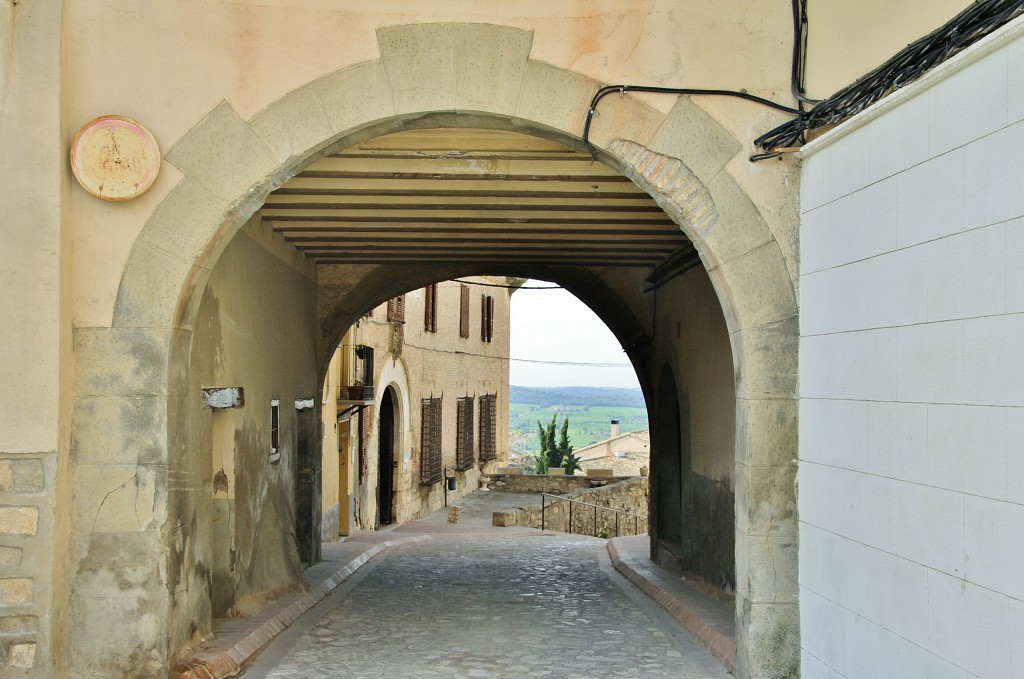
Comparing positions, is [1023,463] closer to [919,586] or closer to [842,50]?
[919,586]

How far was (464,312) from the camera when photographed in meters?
24.5

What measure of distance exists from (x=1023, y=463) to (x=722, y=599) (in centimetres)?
474

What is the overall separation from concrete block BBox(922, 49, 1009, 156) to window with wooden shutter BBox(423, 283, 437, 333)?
17.6m

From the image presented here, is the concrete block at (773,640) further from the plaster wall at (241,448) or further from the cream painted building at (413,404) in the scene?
the cream painted building at (413,404)

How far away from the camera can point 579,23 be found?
502 cm

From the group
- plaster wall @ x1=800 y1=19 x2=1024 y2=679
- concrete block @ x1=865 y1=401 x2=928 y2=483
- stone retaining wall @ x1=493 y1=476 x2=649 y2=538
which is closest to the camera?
plaster wall @ x1=800 y1=19 x2=1024 y2=679

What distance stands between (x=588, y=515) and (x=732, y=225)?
48.9 ft

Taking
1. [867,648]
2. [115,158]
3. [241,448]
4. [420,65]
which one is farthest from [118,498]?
[867,648]

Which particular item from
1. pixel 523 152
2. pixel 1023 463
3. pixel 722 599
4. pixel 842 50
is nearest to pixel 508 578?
pixel 722 599

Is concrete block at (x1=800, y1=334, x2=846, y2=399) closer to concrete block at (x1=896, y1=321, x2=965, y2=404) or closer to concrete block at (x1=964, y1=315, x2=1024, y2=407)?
concrete block at (x1=896, y1=321, x2=965, y2=404)

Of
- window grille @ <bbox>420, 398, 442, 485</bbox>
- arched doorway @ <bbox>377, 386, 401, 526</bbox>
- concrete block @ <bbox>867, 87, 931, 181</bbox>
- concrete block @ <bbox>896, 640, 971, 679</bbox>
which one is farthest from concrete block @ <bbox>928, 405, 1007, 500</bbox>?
window grille @ <bbox>420, 398, 442, 485</bbox>

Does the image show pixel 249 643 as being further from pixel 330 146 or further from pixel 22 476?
pixel 330 146

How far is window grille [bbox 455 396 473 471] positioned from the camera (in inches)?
955

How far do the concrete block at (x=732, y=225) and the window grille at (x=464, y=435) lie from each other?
19.2 metres
